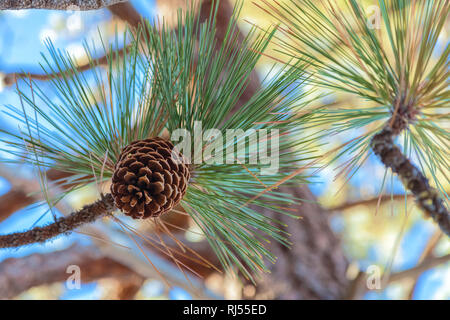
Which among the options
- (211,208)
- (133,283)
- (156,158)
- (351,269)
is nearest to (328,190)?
(351,269)

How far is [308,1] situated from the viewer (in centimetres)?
43

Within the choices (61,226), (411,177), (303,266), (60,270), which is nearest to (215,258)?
(303,266)

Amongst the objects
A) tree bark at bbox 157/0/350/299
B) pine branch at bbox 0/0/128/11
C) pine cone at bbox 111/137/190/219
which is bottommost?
tree bark at bbox 157/0/350/299

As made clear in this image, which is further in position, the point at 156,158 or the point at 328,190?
the point at 328,190

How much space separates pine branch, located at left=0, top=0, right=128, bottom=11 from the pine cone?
6.7 inches

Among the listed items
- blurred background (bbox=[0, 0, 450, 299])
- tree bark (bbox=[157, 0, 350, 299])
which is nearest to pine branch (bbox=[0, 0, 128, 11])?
blurred background (bbox=[0, 0, 450, 299])

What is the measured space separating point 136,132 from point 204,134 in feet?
0.34

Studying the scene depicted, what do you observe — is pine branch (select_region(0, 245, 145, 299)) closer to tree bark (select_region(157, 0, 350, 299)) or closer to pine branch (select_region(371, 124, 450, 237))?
tree bark (select_region(157, 0, 350, 299))

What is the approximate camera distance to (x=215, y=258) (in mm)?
1261

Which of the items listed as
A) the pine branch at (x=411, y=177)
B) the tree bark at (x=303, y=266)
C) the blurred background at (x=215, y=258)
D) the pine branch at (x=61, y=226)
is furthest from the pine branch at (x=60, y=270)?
the pine branch at (x=411, y=177)

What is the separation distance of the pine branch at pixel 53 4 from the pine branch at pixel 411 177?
329 mm

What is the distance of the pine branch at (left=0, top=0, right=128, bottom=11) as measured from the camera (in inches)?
17.1

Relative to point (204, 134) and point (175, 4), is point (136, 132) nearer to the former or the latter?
→ point (204, 134)

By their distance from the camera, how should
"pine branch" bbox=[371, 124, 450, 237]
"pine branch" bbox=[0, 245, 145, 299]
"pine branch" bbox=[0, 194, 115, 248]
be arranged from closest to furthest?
"pine branch" bbox=[371, 124, 450, 237] < "pine branch" bbox=[0, 194, 115, 248] < "pine branch" bbox=[0, 245, 145, 299]
